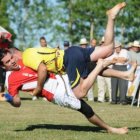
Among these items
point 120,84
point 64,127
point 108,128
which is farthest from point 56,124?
point 120,84

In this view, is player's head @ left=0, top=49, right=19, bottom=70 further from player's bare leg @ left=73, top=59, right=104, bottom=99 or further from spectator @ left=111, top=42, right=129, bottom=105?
spectator @ left=111, top=42, right=129, bottom=105

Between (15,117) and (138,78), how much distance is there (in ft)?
19.9

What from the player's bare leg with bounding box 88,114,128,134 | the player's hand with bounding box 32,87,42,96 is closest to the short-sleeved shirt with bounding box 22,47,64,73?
the player's hand with bounding box 32,87,42,96

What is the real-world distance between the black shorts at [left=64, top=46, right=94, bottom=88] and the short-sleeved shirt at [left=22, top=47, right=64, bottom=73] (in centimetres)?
12

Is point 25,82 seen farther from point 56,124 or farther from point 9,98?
point 56,124

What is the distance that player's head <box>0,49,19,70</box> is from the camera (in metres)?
9.87

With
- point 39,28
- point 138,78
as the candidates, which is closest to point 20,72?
point 138,78

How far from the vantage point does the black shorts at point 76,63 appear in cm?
1020

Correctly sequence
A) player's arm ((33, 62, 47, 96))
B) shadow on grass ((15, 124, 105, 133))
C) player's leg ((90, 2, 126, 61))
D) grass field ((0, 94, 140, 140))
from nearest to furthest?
grass field ((0, 94, 140, 140)), player's arm ((33, 62, 47, 96)), player's leg ((90, 2, 126, 61)), shadow on grass ((15, 124, 105, 133))

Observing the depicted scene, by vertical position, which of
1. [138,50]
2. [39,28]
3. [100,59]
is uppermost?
[100,59]

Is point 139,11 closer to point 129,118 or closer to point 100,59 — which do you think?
point 129,118

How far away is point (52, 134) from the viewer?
976 centimetres

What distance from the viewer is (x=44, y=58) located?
394 inches

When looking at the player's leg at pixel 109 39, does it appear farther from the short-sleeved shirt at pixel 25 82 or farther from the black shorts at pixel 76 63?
the short-sleeved shirt at pixel 25 82
